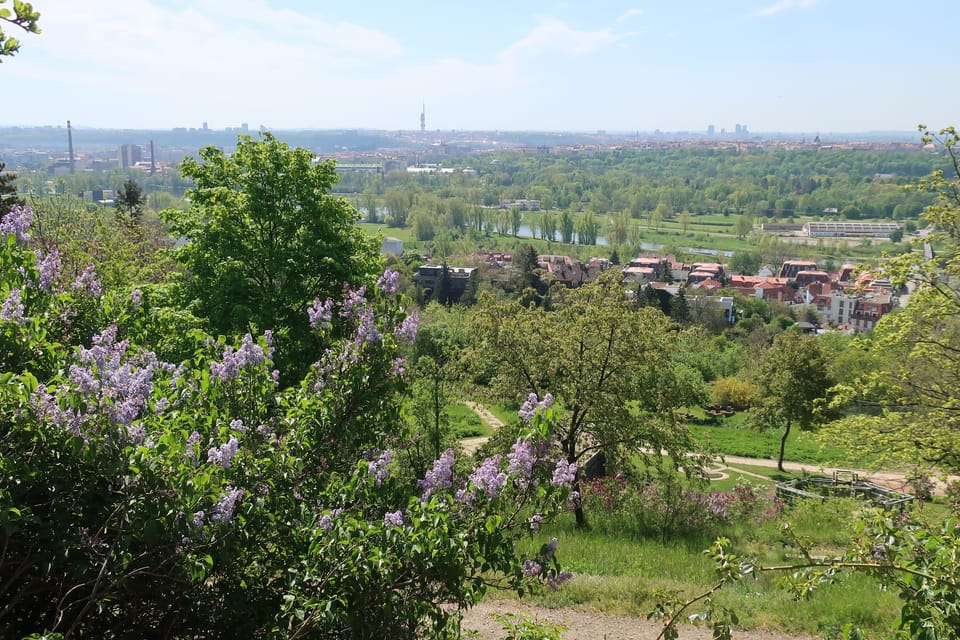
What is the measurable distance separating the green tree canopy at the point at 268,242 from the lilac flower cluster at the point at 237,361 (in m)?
7.93

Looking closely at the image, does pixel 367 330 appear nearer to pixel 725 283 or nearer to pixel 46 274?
pixel 46 274

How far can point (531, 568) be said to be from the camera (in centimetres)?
386

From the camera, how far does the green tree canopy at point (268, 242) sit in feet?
42.1

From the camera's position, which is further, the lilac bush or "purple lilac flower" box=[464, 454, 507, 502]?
"purple lilac flower" box=[464, 454, 507, 502]

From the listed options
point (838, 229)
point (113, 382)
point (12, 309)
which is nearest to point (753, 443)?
point (113, 382)

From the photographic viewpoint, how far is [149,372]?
3828 millimetres

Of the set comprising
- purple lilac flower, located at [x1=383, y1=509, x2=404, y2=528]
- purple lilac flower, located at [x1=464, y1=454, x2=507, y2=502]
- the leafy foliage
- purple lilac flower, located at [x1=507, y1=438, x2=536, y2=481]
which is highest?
the leafy foliage

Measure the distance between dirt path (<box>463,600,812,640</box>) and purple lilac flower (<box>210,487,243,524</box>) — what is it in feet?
16.0

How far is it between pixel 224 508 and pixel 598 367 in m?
11.0

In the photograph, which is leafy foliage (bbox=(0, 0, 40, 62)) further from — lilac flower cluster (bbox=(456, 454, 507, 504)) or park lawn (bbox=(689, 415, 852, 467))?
park lawn (bbox=(689, 415, 852, 467))

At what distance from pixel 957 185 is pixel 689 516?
22.2 ft

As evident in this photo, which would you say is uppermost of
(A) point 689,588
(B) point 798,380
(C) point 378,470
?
(C) point 378,470

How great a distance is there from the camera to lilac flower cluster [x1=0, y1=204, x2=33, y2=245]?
14.8 feet

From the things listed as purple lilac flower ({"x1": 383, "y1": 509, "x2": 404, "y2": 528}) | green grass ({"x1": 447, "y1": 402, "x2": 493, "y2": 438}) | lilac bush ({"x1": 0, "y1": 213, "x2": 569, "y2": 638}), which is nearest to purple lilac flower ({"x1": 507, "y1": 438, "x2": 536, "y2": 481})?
lilac bush ({"x1": 0, "y1": 213, "x2": 569, "y2": 638})
